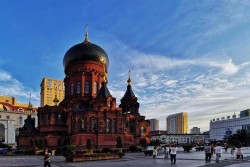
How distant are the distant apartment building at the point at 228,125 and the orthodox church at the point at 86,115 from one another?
334 feet

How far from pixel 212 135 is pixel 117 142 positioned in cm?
14230

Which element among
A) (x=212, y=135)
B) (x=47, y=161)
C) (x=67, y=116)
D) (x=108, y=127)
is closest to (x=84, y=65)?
(x=67, y=116)

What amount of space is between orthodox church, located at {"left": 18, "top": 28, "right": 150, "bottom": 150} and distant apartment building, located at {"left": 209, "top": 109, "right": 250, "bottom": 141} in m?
102

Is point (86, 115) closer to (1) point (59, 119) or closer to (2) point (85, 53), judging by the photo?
(1) point (59, 119)

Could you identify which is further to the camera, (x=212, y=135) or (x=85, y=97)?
(x=212, y=135)

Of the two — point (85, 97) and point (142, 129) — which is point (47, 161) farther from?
point (142, 129)

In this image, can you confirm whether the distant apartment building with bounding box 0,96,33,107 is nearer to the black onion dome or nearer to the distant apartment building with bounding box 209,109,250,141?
the black onion dome

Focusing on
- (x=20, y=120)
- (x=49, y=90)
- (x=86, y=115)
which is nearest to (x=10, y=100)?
(x=20, y=120)

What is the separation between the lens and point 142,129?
65.1 metres

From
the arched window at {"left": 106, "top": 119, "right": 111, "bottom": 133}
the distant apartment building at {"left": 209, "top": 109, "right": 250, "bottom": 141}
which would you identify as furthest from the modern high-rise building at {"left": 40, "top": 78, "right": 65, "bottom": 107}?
the arched window at {"left": 106, "top": 119, "right": 111, "bottom": 133}

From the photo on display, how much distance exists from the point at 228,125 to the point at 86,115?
5273 inches

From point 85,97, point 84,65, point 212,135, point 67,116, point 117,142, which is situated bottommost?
point 212,135

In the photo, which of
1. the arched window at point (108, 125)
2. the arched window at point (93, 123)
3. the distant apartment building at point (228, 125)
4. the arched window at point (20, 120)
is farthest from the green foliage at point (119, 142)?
the distant apartment building at point (228, 125)

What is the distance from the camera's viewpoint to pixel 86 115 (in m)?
51.7
